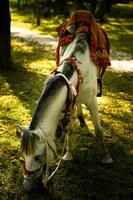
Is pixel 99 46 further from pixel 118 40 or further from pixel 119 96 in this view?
pixel 118 40

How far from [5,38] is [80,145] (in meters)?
4.37

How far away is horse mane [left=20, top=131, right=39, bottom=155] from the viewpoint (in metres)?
3.32

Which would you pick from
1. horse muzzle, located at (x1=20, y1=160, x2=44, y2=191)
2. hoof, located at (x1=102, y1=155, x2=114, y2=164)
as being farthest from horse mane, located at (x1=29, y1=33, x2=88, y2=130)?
hoof, located at (x1=102, y1=155, x2=114, y2=164)

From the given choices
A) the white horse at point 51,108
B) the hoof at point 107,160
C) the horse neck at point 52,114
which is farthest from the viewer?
the hoof at point 107,160

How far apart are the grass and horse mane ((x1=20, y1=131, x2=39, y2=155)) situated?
0.96 metres

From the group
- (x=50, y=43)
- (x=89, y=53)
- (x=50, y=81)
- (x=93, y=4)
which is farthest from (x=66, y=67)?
(x=93, y=4)

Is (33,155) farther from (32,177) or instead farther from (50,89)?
(50,89)

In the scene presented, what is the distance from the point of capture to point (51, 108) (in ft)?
11.9

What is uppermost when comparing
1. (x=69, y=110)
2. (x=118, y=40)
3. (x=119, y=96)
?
(x=69, y=110)

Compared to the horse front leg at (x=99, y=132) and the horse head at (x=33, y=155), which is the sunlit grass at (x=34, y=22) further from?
the horse head at (x=33, y=155)

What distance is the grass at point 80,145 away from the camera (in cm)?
436

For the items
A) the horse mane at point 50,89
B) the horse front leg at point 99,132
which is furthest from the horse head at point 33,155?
the horse front leg at point 99,132

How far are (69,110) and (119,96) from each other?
3944mm

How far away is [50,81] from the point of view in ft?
12.3
